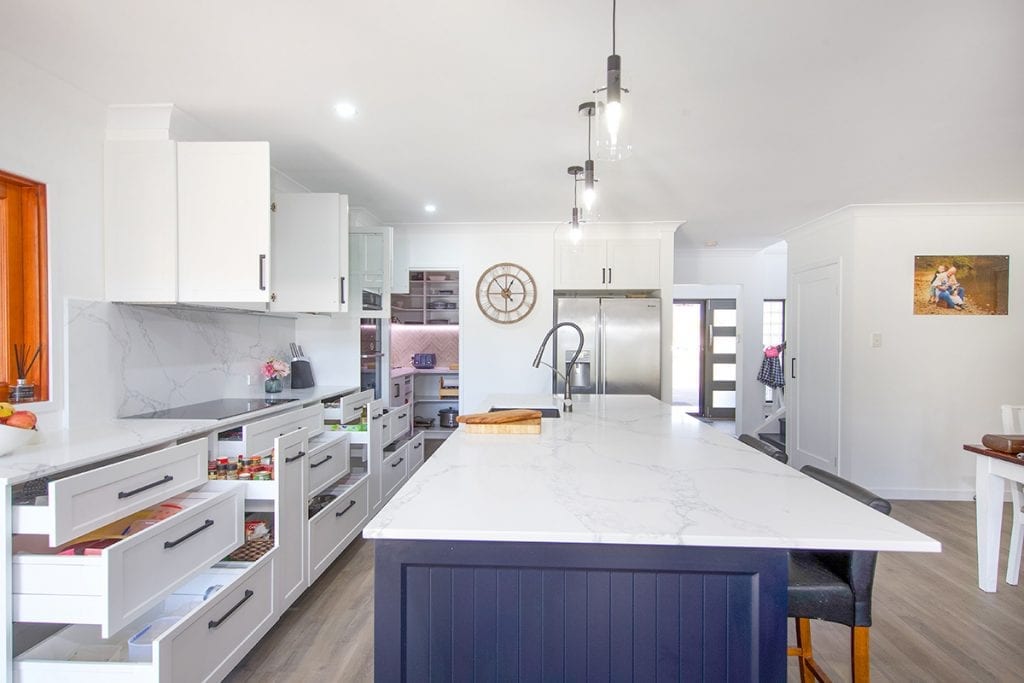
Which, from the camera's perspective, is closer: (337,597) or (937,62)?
(937,62)

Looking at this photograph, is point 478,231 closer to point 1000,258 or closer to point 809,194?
Answer: point 809,194

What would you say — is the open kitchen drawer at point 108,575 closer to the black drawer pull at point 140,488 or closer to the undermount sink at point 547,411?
the black drawer pull at point 140,488

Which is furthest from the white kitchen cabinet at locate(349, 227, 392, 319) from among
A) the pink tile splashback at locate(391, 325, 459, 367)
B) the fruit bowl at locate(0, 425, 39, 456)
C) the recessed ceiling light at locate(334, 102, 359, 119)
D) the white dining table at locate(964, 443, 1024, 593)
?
the white dining table at locate(964, 443, 1024, 593)

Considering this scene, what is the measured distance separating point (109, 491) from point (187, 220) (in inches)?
53.1

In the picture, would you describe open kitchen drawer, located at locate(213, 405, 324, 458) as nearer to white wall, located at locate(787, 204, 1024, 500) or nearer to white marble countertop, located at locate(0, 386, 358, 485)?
white marble countertop, located at locate(0, 386, 358, 485)

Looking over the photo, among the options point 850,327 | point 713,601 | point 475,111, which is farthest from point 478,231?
point 713,601

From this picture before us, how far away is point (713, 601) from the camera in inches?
37.5

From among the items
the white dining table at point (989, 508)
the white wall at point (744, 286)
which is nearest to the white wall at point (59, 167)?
the white dining table at point (989, 508)

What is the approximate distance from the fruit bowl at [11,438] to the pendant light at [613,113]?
189cm

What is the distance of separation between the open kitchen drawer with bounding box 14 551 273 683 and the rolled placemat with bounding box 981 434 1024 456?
10.9 feet

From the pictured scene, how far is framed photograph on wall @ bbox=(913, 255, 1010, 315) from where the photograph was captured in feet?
12.9

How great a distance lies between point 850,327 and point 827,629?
268 cm

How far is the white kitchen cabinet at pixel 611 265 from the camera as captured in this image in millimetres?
4633

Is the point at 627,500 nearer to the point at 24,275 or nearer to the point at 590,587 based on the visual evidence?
the point at 590,587
